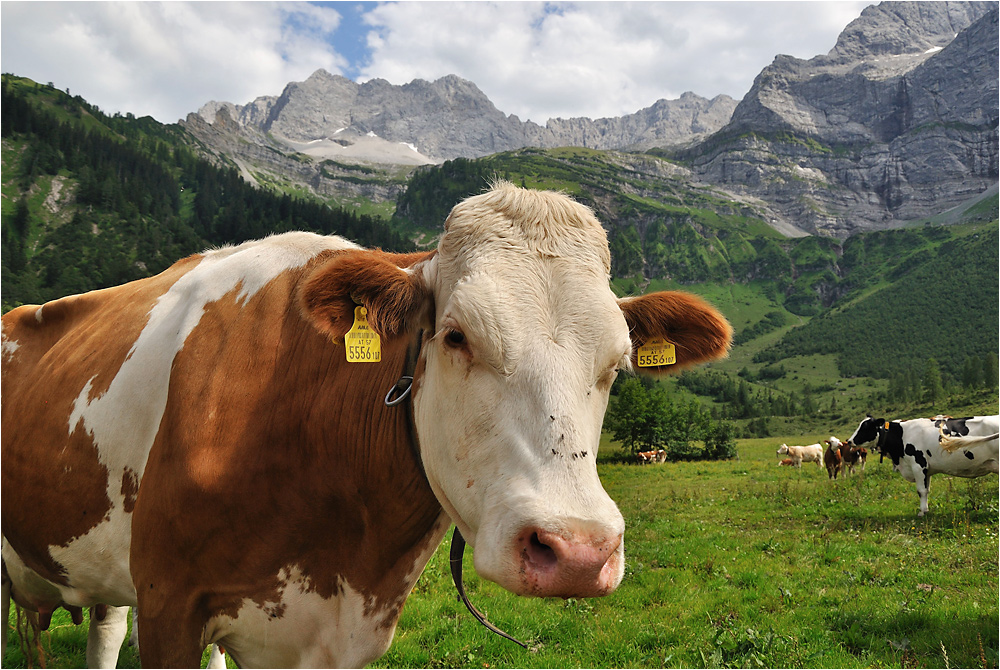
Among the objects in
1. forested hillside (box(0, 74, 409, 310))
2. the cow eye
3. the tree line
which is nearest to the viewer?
the cow eye

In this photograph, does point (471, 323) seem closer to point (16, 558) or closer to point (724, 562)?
point (16, 558)

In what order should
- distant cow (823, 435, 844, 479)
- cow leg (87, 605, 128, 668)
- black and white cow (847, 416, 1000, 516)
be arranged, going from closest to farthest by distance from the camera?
cow leg (87, 605, 128, 668), black and white cow (847, 416, 1000, 516), distant cow (823, 435, 844, 479)

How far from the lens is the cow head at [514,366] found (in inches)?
85.7

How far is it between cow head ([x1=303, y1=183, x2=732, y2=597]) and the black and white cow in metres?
12.2

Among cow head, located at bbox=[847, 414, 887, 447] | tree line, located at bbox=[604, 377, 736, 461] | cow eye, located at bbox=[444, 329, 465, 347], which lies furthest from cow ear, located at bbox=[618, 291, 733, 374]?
tree line, located at bbox=[604, 377, 736, 461]

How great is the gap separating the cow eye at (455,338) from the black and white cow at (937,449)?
12.6 metres

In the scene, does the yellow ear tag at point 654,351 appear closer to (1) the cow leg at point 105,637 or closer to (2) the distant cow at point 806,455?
(1) the cow leg at point 105,637

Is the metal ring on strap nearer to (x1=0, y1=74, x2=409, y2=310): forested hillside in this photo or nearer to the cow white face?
the cow white face

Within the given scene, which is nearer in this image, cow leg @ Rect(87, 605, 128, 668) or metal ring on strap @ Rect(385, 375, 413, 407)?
metal ring on strap @ Rect(385, 375, 413, 407)

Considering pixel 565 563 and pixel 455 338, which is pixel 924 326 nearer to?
pixel 455 338

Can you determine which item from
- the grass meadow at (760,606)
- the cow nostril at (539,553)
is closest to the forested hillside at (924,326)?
the grass meadow at (760,606)

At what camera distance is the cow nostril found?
7.04 ft

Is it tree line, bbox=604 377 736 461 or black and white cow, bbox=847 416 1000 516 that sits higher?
black and white cow, bbox=847 416 1000 516

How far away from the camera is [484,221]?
113 inches
